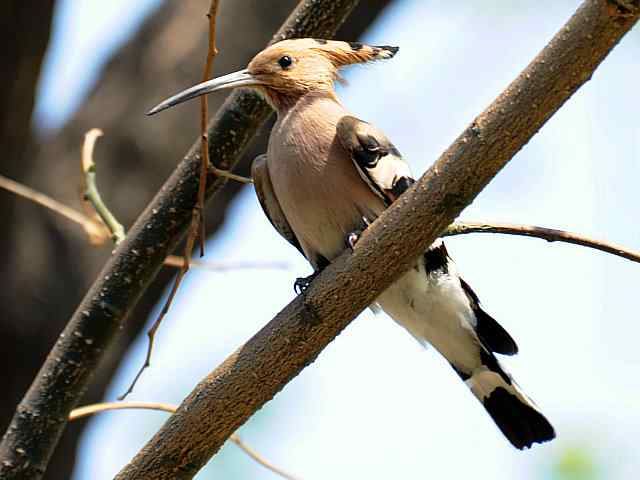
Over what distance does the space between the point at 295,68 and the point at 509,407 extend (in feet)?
3.87

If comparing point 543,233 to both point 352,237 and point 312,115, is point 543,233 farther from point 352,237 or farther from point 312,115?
point 312,115

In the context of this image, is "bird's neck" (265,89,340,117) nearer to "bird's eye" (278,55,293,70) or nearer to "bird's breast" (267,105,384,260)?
"bird's eye" (278,55,293,70)

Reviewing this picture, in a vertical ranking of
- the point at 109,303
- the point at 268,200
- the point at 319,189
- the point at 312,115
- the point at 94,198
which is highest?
the point at 312,115

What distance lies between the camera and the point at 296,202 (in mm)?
2855

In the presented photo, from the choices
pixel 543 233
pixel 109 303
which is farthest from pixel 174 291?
pixel 543 233

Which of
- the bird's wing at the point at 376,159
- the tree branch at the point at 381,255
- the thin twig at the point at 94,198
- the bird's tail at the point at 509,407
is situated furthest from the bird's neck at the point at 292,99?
the tree branch at the point at 381,255

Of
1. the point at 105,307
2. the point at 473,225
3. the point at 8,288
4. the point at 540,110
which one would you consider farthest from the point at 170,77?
the point at 540,110

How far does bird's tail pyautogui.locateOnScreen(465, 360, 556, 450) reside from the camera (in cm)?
293

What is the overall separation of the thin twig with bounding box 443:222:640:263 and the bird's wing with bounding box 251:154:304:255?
0.90 m

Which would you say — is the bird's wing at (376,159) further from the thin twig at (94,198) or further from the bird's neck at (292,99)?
the thin twig at (94,198)

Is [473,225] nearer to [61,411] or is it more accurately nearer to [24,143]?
[61,411]

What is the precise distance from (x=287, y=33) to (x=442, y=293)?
0.82 metres

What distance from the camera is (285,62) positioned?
3.22 metres

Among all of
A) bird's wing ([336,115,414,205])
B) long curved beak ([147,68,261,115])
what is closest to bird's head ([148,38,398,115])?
long curved beak ([147,68,261,115])
